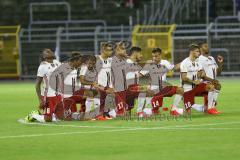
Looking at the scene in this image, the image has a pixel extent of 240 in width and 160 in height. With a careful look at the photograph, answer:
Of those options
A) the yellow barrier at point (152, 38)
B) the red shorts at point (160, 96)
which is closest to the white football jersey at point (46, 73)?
the red shorts at point (160, 96)

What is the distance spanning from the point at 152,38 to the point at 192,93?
20.1m

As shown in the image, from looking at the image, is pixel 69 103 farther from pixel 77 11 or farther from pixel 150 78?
pixel 77 11

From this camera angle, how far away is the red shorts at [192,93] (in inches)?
800

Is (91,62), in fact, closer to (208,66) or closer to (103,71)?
(103,71)

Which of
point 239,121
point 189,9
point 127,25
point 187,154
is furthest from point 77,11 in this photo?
point 187,154

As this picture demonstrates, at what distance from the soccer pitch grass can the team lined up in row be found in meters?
0.60

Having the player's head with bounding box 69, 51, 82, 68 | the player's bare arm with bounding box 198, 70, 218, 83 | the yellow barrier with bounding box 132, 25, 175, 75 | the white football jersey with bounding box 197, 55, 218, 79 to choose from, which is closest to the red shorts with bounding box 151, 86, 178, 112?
the player's bare arm with bounding box 198, 70, 218, 83

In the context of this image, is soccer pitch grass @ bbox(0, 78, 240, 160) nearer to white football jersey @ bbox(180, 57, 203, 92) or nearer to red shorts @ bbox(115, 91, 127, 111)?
white football jersey @ bbox(180, 57, 203, 92)

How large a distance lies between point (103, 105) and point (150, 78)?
1.55 metres

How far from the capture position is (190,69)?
810 inches

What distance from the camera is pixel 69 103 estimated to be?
64.7ft

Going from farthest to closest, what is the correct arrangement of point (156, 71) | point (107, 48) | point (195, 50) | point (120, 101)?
A: point (156, 71) → point (195, 50) → point (120, 101) → point (107, 48)

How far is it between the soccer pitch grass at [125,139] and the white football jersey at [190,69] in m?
0.66

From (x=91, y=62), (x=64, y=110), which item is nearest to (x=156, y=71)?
(x=91, y=62)
